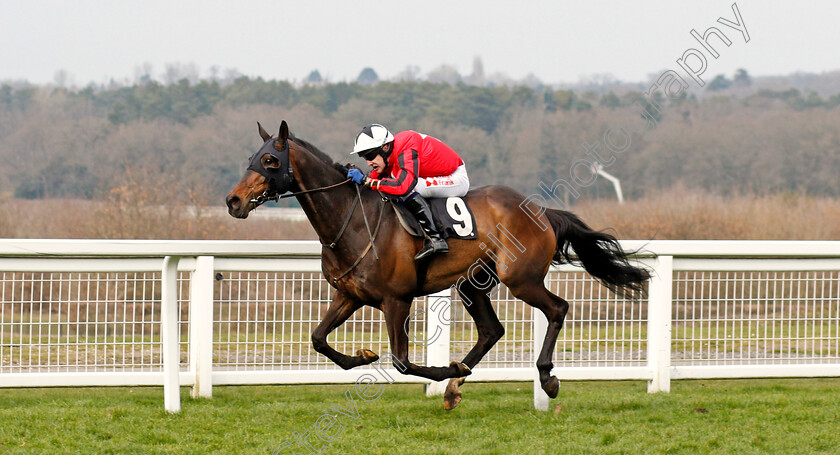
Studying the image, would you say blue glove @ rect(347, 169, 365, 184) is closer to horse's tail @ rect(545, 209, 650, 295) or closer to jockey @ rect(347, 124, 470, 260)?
jockey @ rect(347, 124, 470, 260)

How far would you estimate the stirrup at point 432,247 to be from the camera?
511 cm

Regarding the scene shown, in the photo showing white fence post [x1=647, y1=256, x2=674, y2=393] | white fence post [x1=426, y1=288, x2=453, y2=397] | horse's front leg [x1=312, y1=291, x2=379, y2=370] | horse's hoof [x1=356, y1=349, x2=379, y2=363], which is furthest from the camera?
white fence post [x1=647, y1=256, x2=674, y2=393]

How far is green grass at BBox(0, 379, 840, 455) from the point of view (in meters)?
4.90

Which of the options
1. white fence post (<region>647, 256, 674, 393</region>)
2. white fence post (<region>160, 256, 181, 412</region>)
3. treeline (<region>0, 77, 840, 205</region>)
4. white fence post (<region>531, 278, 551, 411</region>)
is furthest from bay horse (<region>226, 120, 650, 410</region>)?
treeline (<region>0, 77, 840, 205</region>)

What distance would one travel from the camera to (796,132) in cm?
4541

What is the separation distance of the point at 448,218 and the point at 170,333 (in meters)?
1.74

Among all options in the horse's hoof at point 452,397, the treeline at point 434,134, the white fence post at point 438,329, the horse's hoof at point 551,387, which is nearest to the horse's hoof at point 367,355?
the horse's hoof at point 452,397

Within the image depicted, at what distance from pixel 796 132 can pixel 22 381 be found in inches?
1762

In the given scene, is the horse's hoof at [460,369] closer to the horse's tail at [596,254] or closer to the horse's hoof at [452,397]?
the horse's hoof at [452,397]

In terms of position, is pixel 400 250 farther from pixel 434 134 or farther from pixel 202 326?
pixel 434 134

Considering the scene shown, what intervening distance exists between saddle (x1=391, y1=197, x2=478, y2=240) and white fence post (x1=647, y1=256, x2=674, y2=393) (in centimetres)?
161

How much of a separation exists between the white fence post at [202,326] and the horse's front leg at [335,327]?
3.02 feet

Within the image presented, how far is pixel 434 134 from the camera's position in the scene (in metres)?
46.8

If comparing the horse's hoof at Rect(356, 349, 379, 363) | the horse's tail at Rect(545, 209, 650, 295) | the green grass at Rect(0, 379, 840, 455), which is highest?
the horse's tail at Rect(545, 209, 650, 295)
